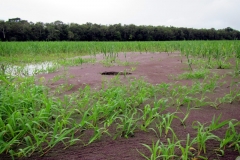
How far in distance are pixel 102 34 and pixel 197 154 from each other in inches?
1559

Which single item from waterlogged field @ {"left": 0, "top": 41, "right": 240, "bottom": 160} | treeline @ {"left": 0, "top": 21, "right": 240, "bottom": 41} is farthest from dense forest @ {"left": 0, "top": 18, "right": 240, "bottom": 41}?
waterlogged field @ {"left": 0, "top": 41, "right": 240, "bottom": 160}

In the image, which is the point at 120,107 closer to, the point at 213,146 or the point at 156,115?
the point at 156,115

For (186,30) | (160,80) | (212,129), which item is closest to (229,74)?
(160,80)

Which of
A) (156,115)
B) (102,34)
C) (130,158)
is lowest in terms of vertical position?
(130,158)

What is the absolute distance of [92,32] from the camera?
129 ft

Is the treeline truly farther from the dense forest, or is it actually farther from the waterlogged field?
the waterlogged field

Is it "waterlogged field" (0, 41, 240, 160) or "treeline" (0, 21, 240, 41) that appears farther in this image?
"treeline" (0, 21, 240, 41)

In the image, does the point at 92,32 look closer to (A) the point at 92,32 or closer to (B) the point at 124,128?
(A) the point at 92,32

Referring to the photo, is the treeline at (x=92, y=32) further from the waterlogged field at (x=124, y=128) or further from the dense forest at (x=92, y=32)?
the waterlogged field at (x=124, y=128)

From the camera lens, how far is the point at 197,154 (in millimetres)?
1357

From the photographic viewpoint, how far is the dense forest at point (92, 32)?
101ft

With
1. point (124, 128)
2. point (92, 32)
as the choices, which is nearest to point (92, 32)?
point (92, 32)

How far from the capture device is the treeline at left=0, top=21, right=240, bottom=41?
30781 millimetres

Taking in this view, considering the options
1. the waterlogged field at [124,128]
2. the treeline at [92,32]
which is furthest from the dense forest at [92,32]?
the waterlogged field at [124,128]
